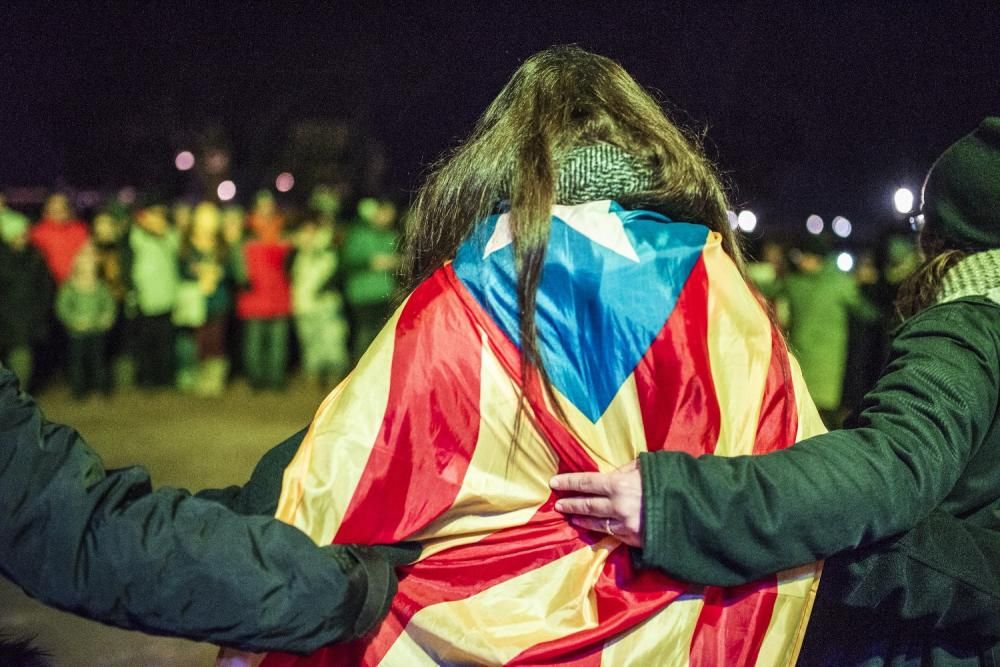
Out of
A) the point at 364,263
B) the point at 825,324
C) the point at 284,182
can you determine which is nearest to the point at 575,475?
the point at 825,324

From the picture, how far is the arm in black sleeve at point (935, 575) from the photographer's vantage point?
184 centimetres

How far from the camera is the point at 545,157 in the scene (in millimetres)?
1880

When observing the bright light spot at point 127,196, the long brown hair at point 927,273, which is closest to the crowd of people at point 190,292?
the bright light spot at point 127,196

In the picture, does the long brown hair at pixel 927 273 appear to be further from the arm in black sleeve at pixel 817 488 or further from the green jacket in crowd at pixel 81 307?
the green jacket in crowd at pixel 81 307

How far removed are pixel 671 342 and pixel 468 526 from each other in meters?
0.47

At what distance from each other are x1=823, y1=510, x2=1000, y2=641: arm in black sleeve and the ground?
10.1 feet

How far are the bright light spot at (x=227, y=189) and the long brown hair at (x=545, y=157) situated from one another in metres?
27.1

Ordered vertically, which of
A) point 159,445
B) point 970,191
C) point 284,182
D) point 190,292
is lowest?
point 159,445

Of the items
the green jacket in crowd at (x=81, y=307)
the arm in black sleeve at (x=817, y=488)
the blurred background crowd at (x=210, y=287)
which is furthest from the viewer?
the green jacket in crowd at (x=81, y=307)

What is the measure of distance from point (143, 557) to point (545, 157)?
0.96 metres

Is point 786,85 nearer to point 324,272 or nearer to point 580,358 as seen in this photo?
point 324,272

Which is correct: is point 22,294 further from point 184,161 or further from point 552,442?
point 184,161

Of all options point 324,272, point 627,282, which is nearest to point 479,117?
point 627,282

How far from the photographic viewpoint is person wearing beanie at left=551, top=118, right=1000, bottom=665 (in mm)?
1642
